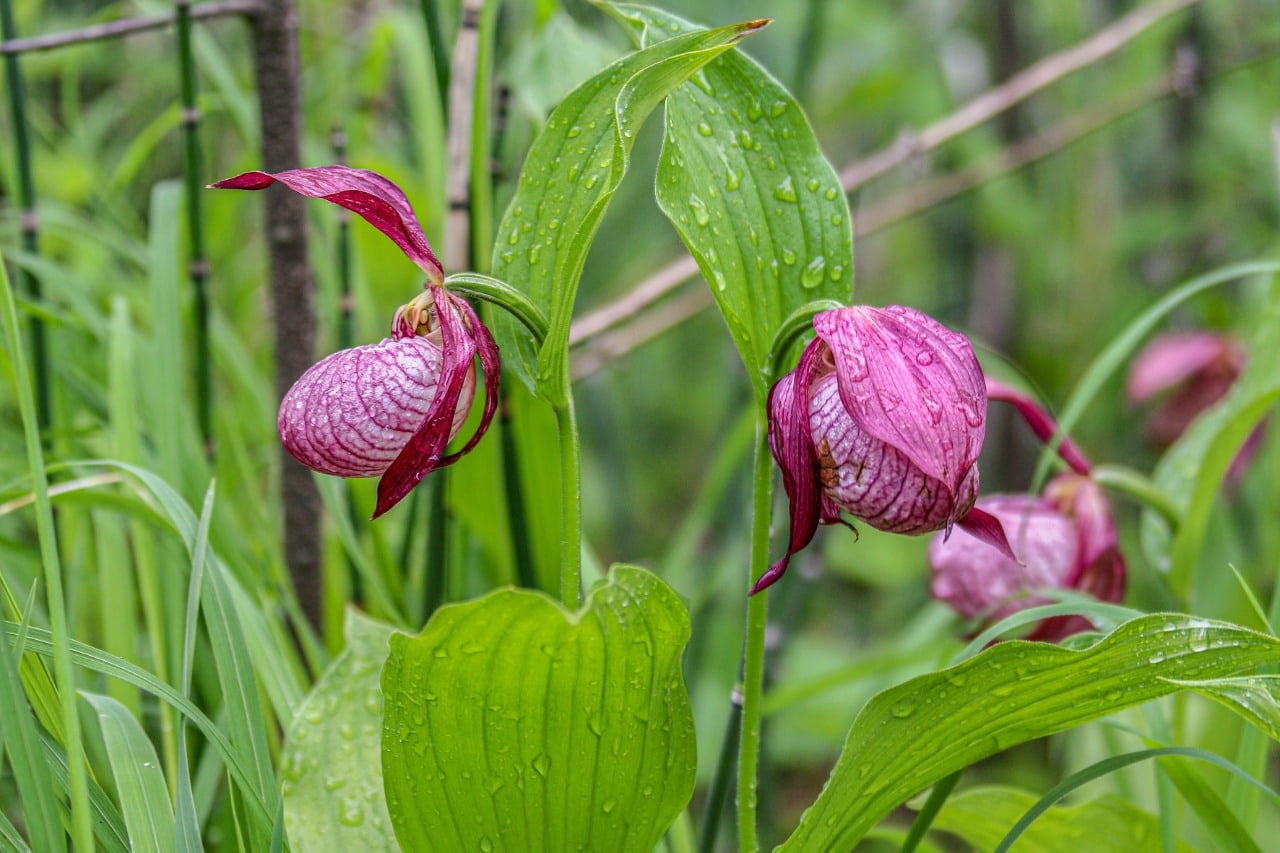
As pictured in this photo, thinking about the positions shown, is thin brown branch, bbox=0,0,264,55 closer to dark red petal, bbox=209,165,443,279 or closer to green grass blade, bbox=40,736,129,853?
dark red petal, bbox=209,165,443,279

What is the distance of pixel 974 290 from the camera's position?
1.86 m

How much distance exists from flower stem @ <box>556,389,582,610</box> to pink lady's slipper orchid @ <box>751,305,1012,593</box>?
92 mm

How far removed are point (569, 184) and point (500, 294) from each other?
66mm

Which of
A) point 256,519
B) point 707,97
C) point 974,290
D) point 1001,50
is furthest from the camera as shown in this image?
point 974,290

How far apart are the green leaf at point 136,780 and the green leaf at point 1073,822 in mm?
415

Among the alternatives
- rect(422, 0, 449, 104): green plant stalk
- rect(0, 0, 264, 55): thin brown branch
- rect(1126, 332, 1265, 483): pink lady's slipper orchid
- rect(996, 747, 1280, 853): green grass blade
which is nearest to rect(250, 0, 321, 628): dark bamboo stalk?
rect(0, 0, 264, 55): thin brown branch

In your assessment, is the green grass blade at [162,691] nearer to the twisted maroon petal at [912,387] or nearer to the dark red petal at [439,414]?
the dark red petal at [439,414]

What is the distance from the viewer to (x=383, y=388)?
0.44 m

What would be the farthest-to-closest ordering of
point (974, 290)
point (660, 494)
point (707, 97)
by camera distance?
point (660, 494) < point (974, 290) < point (707, 97)

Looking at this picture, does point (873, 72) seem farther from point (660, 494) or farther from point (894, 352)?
point (894, 352)

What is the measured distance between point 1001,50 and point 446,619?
5.31 ft

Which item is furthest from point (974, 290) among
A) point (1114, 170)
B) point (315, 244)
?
point (315, 244)

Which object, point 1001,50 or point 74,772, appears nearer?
point 74,772

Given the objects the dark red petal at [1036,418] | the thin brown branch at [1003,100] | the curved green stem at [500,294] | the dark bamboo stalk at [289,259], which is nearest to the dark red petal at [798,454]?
the curved green stem at [500,294]
